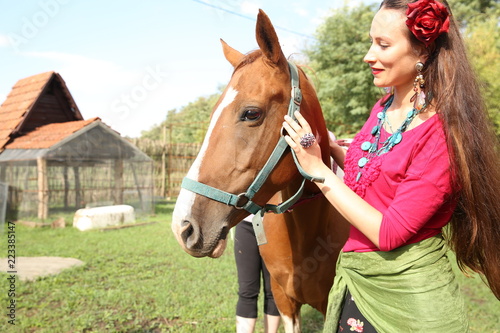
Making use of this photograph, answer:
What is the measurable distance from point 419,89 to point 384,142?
241 millimetres

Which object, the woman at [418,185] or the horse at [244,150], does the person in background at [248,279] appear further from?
the woman at [418,185]

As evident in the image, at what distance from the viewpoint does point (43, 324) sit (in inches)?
155

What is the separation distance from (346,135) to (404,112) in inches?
502

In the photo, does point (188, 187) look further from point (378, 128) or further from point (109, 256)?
point (109, 256)

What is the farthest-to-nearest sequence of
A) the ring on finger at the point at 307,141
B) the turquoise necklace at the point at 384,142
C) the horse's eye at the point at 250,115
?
the horse's eye at the point at 250,115
the ring on finger at the point at 307,141
the turquoise necklace at the point at 384,142

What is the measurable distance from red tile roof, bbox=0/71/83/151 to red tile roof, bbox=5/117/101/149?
44cm

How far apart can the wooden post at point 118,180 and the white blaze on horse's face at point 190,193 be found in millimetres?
11639

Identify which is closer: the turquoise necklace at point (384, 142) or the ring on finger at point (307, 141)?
the turquoise necklace at point (384, 142)

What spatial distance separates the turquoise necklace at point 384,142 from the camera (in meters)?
1.37

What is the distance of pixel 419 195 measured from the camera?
1.20 m

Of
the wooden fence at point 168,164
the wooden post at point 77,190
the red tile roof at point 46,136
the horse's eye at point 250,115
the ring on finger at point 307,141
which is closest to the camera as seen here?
the ring on finger at point 307,141

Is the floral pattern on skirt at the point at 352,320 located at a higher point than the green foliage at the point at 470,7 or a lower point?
lower

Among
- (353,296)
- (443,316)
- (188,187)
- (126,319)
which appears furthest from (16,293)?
(443,316)

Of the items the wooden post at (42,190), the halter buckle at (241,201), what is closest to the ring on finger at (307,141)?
the halter buckle at (241,201)
